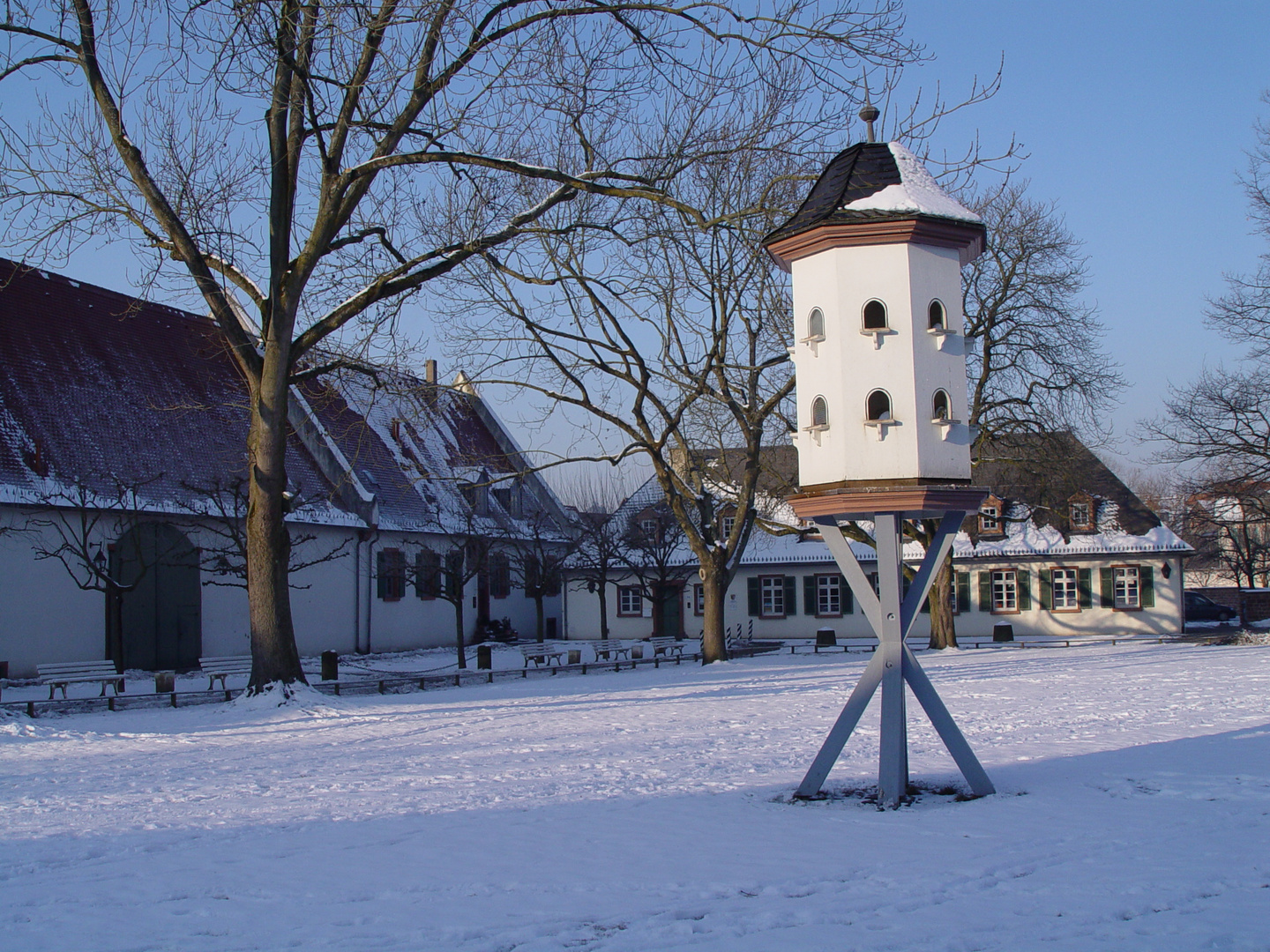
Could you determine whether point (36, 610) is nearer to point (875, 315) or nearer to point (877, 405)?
point (877, 405)

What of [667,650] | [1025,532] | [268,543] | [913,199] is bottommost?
[667,650]

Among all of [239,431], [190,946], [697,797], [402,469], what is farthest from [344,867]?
[402,469]

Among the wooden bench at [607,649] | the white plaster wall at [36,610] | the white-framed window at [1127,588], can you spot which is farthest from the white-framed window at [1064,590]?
the white plaster wall at [36,610]

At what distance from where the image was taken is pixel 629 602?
137 feet

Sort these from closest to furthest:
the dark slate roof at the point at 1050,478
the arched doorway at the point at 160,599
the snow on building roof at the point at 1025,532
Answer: the arched doorway at the point at 160,599, the dark slate roof at the point at 1050,478, the snow on building roof at the point at 1025,532

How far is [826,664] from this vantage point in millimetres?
25172

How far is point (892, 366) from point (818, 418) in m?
0.79

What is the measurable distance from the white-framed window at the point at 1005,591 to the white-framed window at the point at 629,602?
510 inches

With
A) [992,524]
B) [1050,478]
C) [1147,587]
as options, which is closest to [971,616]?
[992,524]

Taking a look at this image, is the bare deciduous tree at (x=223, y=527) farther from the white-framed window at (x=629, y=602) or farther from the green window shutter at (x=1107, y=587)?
the green window shutter at (x=1107, y=587)

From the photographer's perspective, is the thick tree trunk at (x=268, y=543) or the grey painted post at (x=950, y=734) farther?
the thick tree trunk at (x=268, y=543)

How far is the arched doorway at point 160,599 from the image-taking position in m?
24.3

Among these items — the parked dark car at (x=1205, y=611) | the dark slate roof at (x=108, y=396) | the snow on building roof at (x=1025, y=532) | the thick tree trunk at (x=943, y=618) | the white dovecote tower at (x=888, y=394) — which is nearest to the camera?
the white dovecote tower at (x=888, y=394)

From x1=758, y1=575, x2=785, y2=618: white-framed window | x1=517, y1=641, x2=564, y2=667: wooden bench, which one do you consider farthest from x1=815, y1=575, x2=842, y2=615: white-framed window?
x1=517, y1=641, x2=564, y2=667: wooden bench
